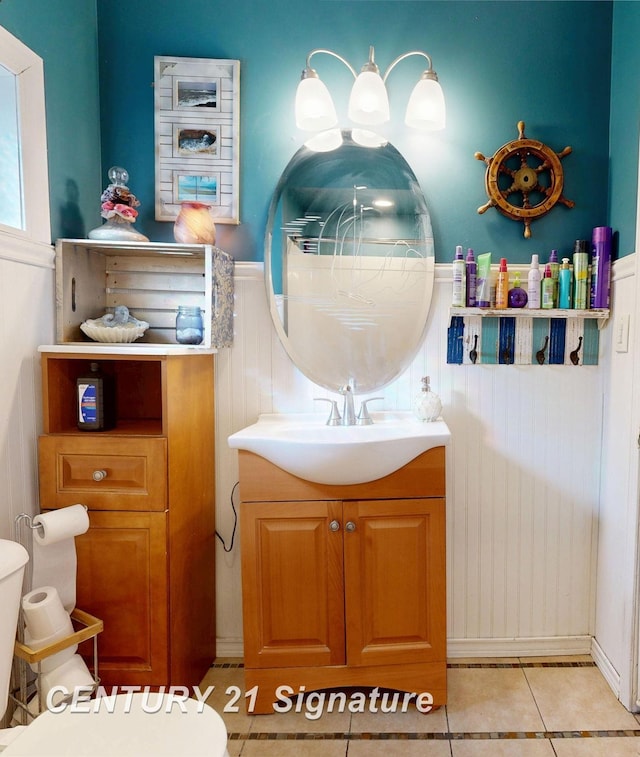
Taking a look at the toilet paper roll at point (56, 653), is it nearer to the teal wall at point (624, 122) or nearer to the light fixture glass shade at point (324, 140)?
the light fixture glass shade at point (324, 140)

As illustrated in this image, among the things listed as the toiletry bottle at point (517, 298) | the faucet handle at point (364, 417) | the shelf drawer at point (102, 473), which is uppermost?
the toiletry bottle at point (517, 298)

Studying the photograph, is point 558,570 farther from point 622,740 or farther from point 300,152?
point 300,152

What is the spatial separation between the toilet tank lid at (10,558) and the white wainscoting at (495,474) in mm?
809

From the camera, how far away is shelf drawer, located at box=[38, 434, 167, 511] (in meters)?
1.44

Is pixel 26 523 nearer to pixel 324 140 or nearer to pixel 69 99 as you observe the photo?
pixel 69 99

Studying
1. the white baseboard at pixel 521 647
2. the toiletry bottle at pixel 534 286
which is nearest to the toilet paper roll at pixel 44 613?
the white baseboard at pixel 521 647

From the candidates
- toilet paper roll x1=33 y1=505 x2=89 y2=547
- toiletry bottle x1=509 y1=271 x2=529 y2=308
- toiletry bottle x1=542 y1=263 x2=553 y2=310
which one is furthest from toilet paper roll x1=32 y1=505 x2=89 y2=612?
toiletry bottle x1=542 y1=263 x2=553 y2=310

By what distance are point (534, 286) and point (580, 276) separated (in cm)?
16

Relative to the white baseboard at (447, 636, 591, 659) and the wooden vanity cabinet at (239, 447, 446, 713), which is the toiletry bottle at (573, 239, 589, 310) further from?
the white baseboard at (447, 636, 591, 659)

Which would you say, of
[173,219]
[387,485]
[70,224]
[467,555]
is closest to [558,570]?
[467,555]

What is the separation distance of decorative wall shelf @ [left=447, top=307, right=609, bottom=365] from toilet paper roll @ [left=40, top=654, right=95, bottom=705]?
1564 millimetres

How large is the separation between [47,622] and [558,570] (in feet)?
5.83

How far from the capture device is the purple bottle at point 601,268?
1.68 metres

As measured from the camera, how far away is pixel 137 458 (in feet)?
4.73
